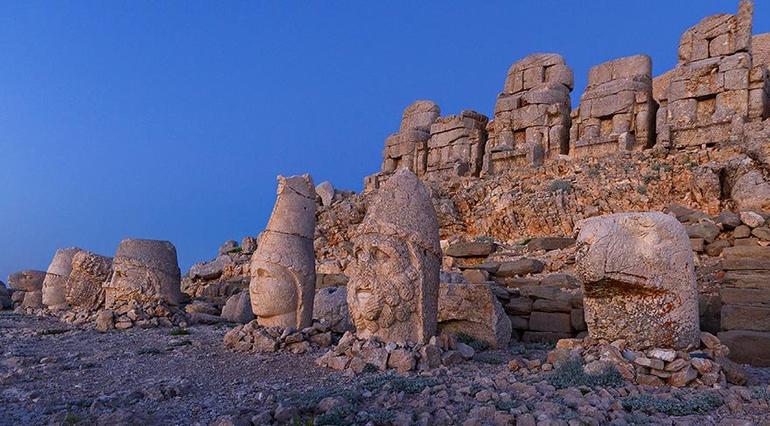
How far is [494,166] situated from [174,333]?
1616 cm

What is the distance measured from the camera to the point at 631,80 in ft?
67.3

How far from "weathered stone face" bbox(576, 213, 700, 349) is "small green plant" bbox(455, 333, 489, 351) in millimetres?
2117

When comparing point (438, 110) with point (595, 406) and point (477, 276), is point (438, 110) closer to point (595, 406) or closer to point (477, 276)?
point (477, 276)

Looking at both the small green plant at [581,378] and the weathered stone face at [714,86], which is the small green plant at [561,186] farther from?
the small green plant at [581,378]

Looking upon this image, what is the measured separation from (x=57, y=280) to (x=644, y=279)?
13.5 meters

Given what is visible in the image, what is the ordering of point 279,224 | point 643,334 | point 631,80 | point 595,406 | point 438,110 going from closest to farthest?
point 595,406 → point 643,334 → point 279,224 → point 631,80 → point 438,110

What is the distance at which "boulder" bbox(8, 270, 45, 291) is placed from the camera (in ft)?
53.9

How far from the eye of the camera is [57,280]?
13.8 meters

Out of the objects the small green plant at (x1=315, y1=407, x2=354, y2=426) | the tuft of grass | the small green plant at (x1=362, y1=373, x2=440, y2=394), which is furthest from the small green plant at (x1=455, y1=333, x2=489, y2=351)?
the small green plant at (x1=315, y1=407, x2=354, y2=426)

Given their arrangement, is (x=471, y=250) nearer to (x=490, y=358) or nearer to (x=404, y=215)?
A: (x=490, y=358)

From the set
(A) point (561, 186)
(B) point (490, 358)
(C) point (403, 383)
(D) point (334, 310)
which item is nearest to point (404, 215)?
(B) point (490, 358)

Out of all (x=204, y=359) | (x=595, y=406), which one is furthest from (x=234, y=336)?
(x=595, y=406)

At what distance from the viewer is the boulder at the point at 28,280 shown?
53.9 feet

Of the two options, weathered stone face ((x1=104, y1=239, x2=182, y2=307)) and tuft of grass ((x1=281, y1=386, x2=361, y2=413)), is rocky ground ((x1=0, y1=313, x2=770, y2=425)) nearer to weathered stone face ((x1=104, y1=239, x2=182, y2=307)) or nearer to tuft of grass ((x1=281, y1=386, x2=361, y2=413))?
tuft of grass ((x1=281, y1=386, x2=361, y2=413))
